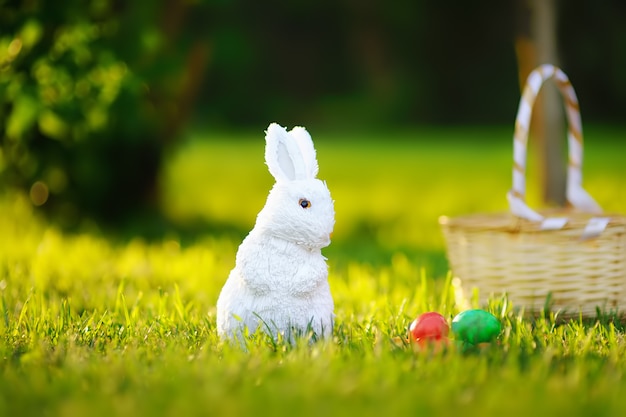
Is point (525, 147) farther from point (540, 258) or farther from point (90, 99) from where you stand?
point (90, 99)

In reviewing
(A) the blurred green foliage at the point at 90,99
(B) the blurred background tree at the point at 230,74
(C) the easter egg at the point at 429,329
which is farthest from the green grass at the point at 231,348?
(B) the blurred background tree at the point at 230,74

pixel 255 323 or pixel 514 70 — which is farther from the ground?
pixel 514 70

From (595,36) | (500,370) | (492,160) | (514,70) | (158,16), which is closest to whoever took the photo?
(500,370)

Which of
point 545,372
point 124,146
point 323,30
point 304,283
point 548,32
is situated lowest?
point 545,372

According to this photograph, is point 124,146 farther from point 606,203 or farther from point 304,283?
point 606,203

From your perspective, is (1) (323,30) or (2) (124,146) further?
(1) (323,30)

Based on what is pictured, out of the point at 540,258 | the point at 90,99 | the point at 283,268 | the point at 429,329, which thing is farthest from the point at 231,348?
the point at 90,99

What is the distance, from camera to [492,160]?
11039 mm

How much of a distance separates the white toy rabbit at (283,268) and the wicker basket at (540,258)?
30.0 inches

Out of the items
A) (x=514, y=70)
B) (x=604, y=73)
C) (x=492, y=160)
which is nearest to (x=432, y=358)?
(x=492, y=160)

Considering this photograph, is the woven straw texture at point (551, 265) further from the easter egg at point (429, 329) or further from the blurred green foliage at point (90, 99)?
the blurred green foliage at point (90, 99)

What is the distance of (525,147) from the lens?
293 centimetres

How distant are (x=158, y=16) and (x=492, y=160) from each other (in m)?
6.99

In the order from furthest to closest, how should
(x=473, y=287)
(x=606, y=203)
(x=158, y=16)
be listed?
(x=606, y=203)
(x=158, y=16)
(x=473, y=287)
